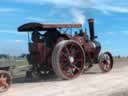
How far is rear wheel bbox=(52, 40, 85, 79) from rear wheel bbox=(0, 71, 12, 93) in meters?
3.64

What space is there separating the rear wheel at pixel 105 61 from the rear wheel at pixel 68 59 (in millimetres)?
2722

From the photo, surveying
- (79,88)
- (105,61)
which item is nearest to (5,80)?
(79,88)

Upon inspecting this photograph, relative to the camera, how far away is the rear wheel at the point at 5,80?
17.2 meters

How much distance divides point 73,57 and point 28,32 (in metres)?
2.39

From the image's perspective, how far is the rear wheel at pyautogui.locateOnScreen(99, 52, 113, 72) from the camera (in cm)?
2461

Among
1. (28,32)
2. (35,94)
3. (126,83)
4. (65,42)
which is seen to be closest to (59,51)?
(65,42)

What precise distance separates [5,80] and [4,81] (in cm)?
8

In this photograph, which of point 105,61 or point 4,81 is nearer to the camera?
point 4,81

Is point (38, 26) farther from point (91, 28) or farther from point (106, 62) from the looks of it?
point (106, 62)

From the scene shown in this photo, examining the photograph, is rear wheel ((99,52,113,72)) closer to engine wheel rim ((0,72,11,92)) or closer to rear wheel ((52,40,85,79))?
rear wheel ((52,40,85,79))

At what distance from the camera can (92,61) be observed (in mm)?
24078

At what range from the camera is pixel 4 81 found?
1733 centimetres

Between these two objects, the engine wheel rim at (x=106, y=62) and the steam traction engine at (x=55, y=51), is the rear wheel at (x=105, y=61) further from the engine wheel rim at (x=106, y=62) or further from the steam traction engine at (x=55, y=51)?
the steam traction engine at (x=55, y=51)

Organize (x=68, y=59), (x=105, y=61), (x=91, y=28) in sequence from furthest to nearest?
(x=105, y=61)
(x=91, y=28)
(x=68, y=59)
